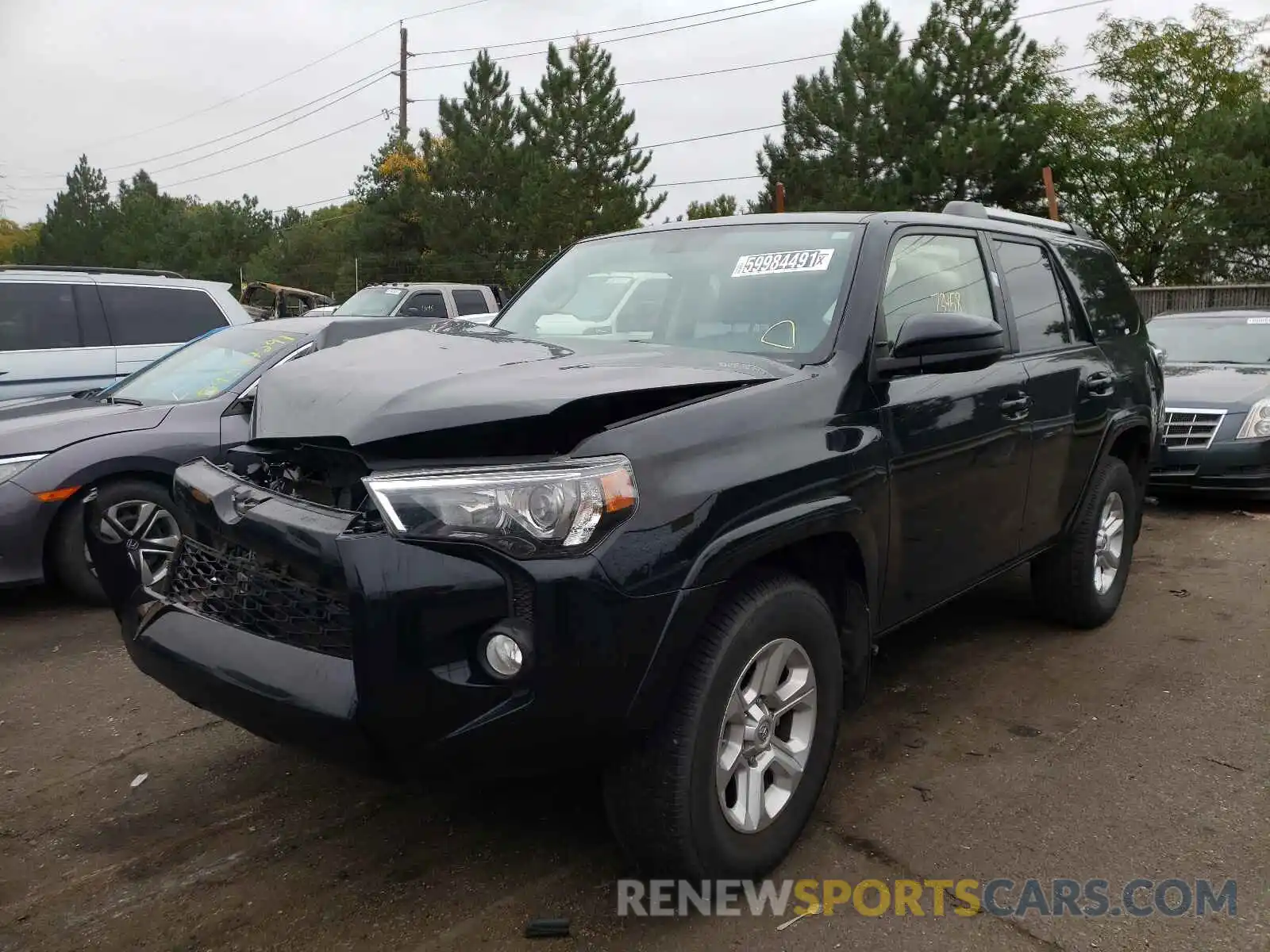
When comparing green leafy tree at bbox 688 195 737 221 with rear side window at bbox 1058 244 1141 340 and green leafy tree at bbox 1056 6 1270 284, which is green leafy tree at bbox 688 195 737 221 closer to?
green leafy tree at bbox 1056 6 1270 284

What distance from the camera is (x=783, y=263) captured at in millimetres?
3486

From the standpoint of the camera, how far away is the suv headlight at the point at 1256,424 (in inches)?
299

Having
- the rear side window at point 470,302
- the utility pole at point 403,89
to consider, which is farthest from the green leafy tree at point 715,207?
the rear side window at point 470,302

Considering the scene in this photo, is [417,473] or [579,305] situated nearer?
[417,473]

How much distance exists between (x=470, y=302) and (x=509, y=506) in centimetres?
1531

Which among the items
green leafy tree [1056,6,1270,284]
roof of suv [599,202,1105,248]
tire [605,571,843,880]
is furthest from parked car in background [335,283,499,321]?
green leafy tree [1056,6,1270,284]

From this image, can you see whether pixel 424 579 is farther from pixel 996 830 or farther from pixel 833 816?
pixel 996 830

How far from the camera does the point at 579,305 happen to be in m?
3.89

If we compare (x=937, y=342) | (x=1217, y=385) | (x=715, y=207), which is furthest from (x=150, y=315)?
(x=715, y=207)

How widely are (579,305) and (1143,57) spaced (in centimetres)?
3328

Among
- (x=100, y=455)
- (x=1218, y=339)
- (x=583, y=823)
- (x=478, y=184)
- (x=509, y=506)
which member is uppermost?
(x=478, y=184)

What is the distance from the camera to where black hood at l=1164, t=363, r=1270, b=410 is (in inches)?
308

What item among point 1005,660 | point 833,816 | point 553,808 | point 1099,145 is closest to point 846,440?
point 833,816

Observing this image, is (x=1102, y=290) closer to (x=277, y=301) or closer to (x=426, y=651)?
(x=426, y=651)
